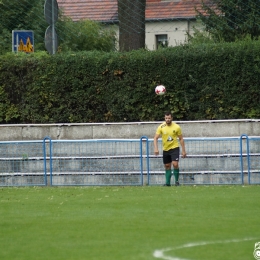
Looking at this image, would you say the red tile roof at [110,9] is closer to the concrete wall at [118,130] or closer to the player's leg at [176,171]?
the concrete wall at [118,130]

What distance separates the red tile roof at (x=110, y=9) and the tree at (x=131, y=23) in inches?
636

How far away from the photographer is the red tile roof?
149 feet

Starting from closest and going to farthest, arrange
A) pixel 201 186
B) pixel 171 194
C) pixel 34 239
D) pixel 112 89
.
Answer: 1. pixel 34 239
2. pixel 171 194
3. pixel 201 186
4. pixel 112 89

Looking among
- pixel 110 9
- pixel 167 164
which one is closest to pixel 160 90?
pixel 167 164

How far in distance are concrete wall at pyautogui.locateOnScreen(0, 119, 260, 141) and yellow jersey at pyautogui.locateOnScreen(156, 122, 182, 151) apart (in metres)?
2.63

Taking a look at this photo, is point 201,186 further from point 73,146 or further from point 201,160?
point 73,146

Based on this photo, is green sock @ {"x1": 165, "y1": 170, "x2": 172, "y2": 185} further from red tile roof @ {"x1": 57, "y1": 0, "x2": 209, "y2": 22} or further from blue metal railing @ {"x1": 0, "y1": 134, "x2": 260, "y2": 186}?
red tile roof @ {"x1": 57, "y1": 0, "x2": 209, "y2": 22}

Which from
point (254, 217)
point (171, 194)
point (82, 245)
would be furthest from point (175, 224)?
point (171, 194)

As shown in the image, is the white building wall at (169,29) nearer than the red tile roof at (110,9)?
No

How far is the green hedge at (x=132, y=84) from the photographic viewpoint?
24.3 meters

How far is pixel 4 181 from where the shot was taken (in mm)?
24203

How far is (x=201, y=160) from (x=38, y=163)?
14.9ft

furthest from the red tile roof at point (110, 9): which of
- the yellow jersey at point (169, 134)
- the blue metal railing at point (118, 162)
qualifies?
the yellow jersey at point (169, 134)

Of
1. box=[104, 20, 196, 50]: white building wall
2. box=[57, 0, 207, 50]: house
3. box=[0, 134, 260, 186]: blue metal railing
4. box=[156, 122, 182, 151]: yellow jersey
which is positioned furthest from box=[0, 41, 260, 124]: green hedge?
box=[104, 20, 196, 50]: white building wall
